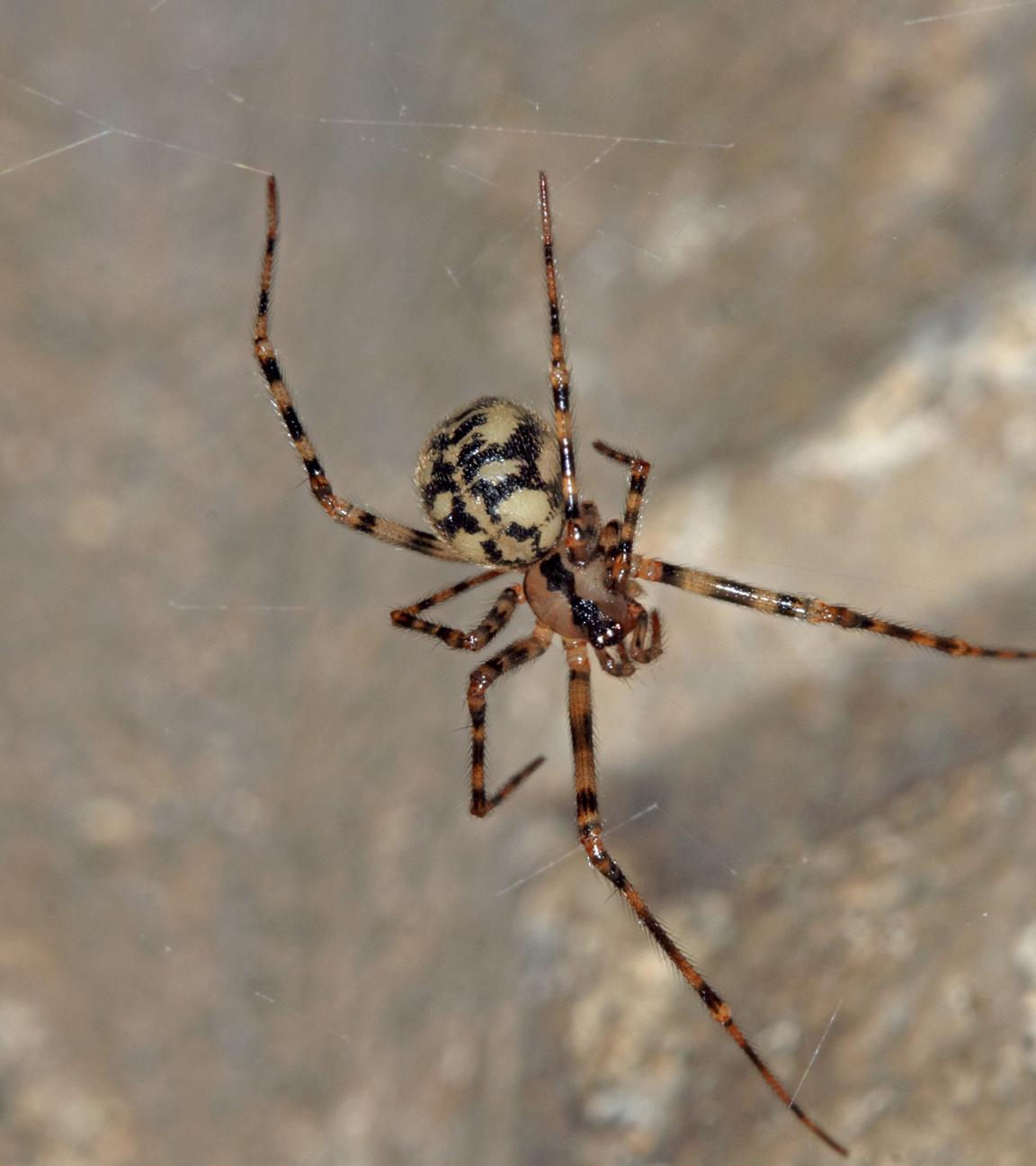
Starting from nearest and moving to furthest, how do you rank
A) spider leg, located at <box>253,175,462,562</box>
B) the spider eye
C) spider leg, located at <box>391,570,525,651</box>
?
1. spider leg, located at <box>253,175,462,562</box>
2. spider leg, located at <box>391,570,525,651</box>
3. the spider eye

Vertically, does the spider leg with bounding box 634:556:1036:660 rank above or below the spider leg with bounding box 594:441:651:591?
below

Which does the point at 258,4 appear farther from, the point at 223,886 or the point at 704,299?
the point at 223,886

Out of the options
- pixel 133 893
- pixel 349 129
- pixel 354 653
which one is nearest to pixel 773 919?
pixel 354 653

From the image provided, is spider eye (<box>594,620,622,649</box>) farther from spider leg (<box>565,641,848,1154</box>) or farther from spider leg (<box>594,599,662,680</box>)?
spider leg (<box>565,641,848,1154</box>)

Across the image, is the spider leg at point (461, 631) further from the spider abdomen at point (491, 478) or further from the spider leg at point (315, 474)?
the spider abdomen at point (491, 478)

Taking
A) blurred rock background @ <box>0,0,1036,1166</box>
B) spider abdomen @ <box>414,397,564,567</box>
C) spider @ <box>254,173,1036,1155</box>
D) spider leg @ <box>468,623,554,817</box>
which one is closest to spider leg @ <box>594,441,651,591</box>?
spider @ <box>254,173,1036,1155</box>

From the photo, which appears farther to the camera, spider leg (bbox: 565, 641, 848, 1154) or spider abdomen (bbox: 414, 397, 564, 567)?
spider abdomen (bbox: 414, 397, 564, 567)

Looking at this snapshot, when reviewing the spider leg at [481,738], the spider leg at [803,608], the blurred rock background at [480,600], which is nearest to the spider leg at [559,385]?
the spider leg at [803,608]

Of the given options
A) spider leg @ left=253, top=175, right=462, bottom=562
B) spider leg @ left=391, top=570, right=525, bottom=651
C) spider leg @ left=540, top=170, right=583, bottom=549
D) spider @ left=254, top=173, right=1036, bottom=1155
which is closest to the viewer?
spider leg @ left=540, top=170, right=583, bottom=549
